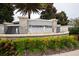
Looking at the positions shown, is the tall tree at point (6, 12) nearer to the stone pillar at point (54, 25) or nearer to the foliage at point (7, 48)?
the foliage at point (7, 48)

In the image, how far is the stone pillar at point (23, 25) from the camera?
11969 mm

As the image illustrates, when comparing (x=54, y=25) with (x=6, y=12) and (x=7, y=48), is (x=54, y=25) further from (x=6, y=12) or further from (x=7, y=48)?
(x=7, y=48)

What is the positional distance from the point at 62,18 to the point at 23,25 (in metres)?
1.73

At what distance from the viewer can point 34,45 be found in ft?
36.2

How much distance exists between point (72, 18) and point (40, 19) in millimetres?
1380

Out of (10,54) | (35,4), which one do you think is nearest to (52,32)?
(35,4)

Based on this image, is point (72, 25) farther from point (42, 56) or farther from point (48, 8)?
point (42, 56)

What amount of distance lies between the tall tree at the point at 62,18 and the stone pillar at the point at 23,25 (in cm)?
140

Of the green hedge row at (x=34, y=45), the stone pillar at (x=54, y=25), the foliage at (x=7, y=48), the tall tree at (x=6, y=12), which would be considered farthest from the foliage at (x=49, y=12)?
the foliage at (x=7, y=48)

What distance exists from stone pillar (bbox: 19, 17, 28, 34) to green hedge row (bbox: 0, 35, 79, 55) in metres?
0.95

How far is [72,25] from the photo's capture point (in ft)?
39.5

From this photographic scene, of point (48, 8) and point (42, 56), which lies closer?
point (42, 56)

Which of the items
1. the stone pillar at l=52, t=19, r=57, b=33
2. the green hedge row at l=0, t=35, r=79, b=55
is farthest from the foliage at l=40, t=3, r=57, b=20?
the green hedge row at l=0, t=35, r=79, b=55

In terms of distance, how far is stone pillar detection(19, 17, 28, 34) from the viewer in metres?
12.0
